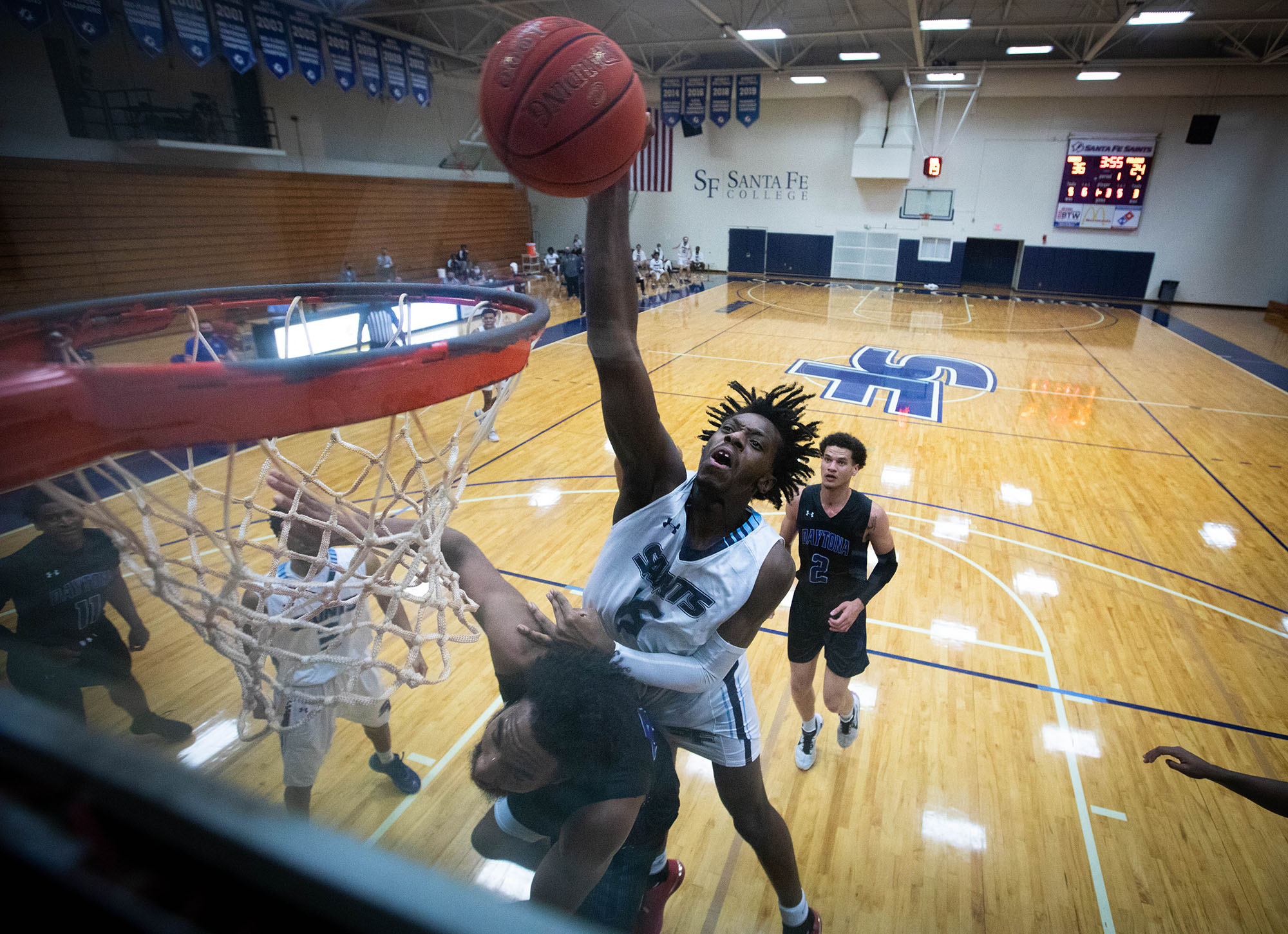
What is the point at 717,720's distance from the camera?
212cm

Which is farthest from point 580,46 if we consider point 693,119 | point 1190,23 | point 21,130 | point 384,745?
point 1190,23

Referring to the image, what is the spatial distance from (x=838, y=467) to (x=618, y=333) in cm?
159

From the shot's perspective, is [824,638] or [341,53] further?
[341,53]

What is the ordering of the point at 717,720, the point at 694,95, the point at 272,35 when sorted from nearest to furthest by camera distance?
1. the point at 717,720
2. the point at 272,35
3. the point at 694,95

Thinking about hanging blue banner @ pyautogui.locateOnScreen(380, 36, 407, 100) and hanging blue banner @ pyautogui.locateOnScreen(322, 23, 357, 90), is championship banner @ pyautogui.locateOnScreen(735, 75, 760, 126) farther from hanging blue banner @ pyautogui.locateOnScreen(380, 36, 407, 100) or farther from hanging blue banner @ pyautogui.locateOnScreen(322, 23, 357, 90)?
hanging blue banner @ pyautogui.locateOnScreen(322, 23, 357, 90)

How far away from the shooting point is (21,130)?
155 centimetres

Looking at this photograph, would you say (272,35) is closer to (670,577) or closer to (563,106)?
(563,106)

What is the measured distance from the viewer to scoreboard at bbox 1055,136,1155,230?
1670cm

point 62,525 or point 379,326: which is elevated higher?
point 379,326

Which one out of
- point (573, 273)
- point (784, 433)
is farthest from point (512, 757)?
point (573, 273)

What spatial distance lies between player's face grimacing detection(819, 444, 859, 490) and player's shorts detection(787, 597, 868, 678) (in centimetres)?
53

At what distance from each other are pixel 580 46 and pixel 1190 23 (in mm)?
17185

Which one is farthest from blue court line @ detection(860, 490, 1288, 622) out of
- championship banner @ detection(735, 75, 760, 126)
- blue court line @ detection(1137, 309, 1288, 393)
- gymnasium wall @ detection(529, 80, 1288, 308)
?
gymnasium wall @ detection(529, 80, 1288, 308)

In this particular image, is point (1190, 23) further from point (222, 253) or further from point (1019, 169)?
point (222, 253)
